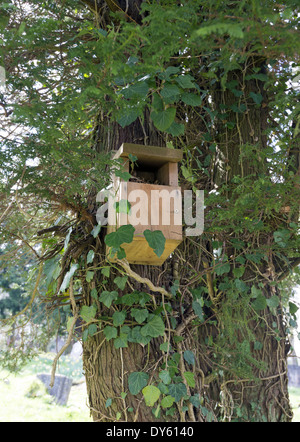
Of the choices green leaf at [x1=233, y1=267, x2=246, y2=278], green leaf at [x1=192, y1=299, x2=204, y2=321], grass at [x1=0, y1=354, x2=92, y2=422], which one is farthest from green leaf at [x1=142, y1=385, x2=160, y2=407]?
grass at [x1=0, y1=354, x2=92, y2=422]

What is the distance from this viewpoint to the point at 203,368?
5.60 feet

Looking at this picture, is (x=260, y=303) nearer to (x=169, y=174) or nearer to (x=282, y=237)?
(x=282, y=237)

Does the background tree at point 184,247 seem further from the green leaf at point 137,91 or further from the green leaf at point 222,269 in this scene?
the green leaf at point 137,91

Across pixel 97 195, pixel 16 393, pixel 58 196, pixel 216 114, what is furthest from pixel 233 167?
pixel 16 393

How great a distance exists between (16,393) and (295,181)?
4.84 metres

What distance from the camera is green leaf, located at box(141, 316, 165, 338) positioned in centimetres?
148

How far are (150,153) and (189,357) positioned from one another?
754mm

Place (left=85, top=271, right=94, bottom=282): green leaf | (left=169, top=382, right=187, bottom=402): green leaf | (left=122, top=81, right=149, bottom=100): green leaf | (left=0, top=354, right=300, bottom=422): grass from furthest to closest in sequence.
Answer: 1. (left=0, top=354, right=300, bottom=422): grass
2. (left=85, top=271, right=94, bottom=282): green leaf
3. (left=169, top=382, right=187, bottom=402): green leaf
4. (left=122, top=81, right=149, bottom=100): green leaf

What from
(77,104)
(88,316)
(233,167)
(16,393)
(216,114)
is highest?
(216,114)

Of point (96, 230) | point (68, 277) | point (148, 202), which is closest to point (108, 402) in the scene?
point (68, 277)

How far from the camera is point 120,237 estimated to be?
1265 mm

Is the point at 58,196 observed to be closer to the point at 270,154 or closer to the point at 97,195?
the point at 97,195

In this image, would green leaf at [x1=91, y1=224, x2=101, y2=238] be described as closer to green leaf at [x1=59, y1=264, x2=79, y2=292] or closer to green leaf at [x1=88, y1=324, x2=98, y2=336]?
green leaf at [x1=59, y1=264, x2=79, y2=292]

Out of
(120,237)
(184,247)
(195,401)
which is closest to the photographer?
(120,237)
